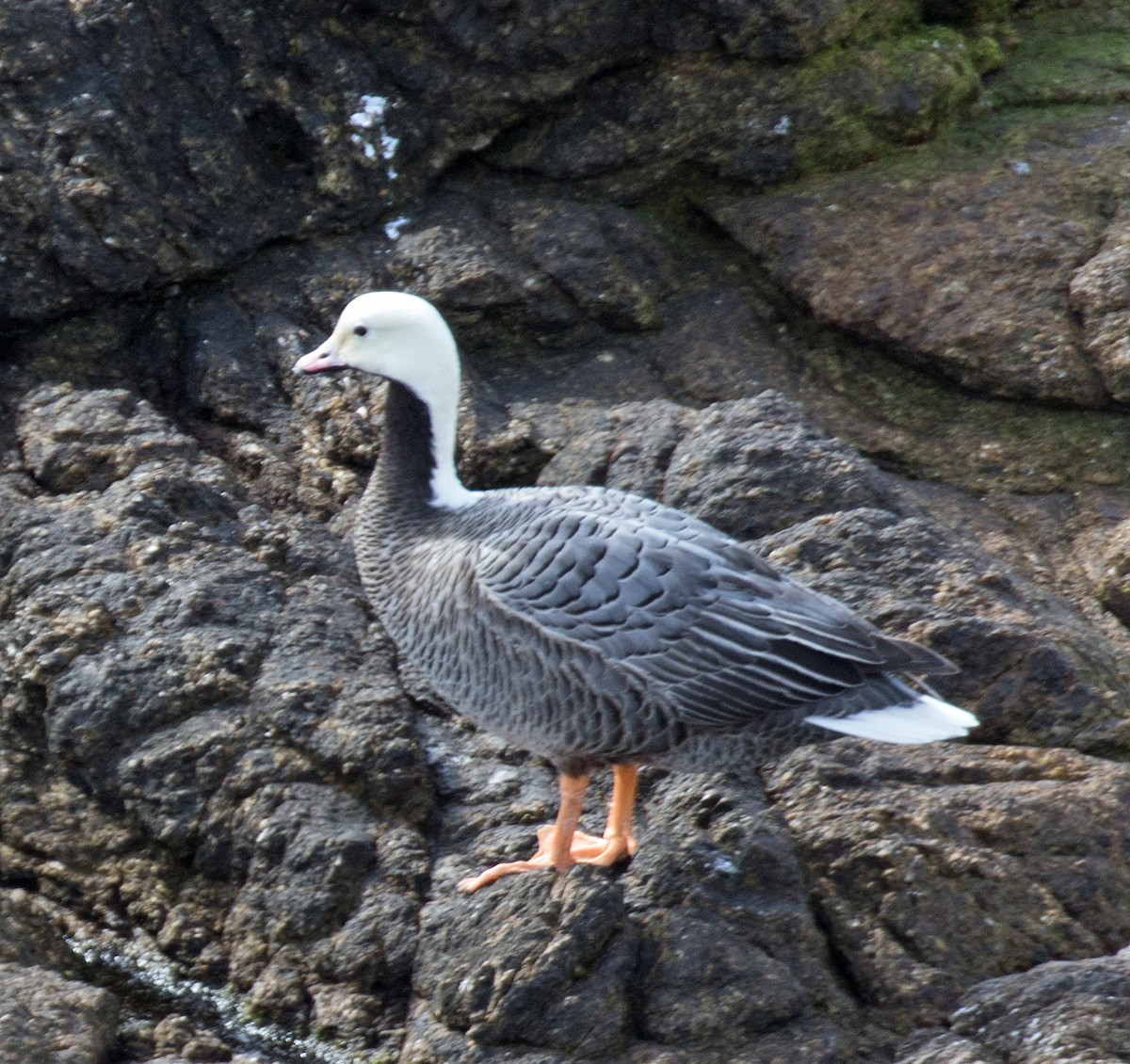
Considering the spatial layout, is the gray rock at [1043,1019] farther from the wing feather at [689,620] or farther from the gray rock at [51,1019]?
the gray rock at [51,1019]

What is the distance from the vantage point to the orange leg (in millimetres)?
4422

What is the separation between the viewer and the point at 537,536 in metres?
4.35

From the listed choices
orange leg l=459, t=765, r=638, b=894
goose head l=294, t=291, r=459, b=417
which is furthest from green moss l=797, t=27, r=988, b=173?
orange leg l=459, t=765, r=638, b=894

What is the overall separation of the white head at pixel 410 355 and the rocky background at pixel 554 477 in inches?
30.8

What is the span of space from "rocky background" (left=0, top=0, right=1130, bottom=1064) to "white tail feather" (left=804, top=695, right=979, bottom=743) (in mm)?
299

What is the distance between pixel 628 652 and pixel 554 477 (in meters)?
1.58

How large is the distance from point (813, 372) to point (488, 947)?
139 inches

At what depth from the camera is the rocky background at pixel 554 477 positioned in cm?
410

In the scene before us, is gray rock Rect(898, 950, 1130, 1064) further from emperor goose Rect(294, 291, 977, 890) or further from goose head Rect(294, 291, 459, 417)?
goose head Rect(294, 291, 459, 417)

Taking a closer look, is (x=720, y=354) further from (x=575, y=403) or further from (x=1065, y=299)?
(x=1065, y=299)

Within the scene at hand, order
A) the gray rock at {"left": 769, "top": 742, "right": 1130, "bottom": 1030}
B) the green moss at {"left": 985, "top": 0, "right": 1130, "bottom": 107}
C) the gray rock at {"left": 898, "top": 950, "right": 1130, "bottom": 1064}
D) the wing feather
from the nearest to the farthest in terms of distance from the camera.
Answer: the gray rock at {"left": 898, "top": 950, "right": 1130, "bottom": 1064} → the gray rock at {"left": 769, "top": 742, "right": 1130, "bottom": 1030} → the wing feather → the green moss at {"left": 985, "top": 0, "right": 1130, "bottom": 107}

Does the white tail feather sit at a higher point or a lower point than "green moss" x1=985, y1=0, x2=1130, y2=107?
lower

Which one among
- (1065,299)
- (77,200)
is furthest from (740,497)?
(77,200)

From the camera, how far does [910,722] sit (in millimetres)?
4148
